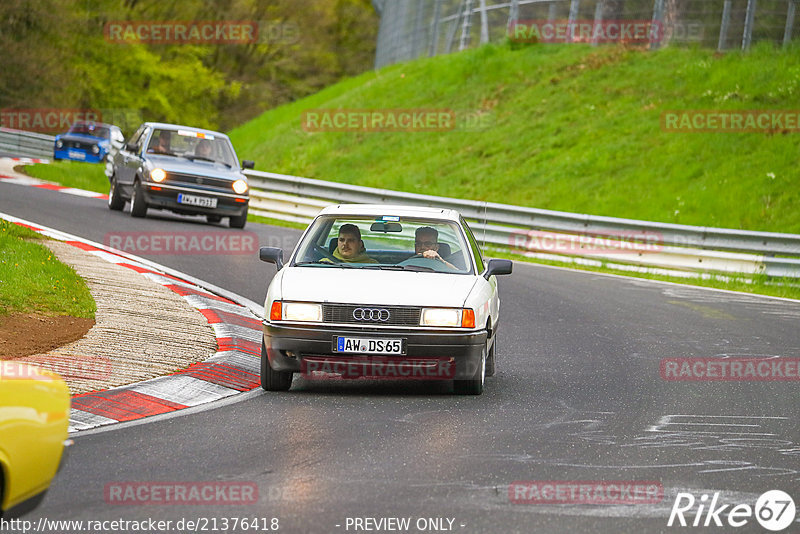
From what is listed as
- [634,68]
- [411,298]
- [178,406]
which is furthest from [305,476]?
[634,68]

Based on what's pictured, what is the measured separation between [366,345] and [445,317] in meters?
0.61

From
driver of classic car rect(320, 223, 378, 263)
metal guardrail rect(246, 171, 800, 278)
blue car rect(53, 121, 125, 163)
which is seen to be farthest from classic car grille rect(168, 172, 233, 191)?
blue car rect(53, 121, 125, 163)

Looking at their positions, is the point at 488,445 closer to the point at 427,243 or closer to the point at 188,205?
the point at 427,243

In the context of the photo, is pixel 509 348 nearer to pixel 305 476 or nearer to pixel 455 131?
pixel 305 476

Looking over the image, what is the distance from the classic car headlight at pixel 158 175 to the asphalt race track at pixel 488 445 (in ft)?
31.2

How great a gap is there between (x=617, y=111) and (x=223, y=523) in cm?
2756

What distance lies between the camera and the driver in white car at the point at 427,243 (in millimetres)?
9766

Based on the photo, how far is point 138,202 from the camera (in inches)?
813
